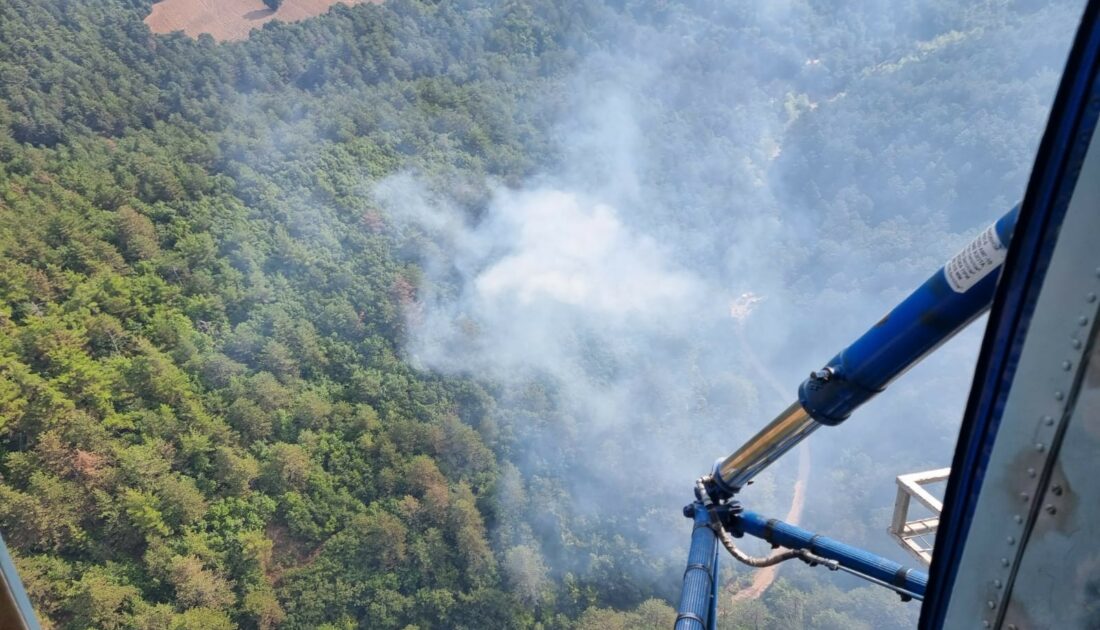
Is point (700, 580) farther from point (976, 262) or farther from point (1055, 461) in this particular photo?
point (1055, 461)

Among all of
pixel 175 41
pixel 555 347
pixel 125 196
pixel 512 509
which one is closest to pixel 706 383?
pixel 555 347

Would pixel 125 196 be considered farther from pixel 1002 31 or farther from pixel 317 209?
pixel 1002 31

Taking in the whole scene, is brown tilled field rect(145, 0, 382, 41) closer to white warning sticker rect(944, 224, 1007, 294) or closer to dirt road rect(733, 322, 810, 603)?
dirt road rect(733, 322, 810, 603)

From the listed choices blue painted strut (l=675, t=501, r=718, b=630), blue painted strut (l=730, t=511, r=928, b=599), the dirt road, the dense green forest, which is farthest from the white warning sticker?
the dense green forest

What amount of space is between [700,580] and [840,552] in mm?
873

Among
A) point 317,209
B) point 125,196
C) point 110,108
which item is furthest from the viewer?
point 317,209

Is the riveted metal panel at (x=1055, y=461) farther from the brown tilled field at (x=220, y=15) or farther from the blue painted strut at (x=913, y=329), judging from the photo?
the brown tilled field at (x=220, y=15)

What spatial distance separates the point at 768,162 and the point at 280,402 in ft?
111

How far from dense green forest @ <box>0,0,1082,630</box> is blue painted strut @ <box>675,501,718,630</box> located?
15110 mm

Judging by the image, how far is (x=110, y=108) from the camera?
25.2m

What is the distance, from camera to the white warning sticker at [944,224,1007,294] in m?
2.34

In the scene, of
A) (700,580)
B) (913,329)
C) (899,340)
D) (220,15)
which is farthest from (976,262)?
(220,15)

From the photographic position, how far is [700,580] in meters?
4.11

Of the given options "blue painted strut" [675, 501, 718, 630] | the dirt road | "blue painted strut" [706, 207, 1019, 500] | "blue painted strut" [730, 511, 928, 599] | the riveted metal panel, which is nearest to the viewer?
the riveted metal panel
